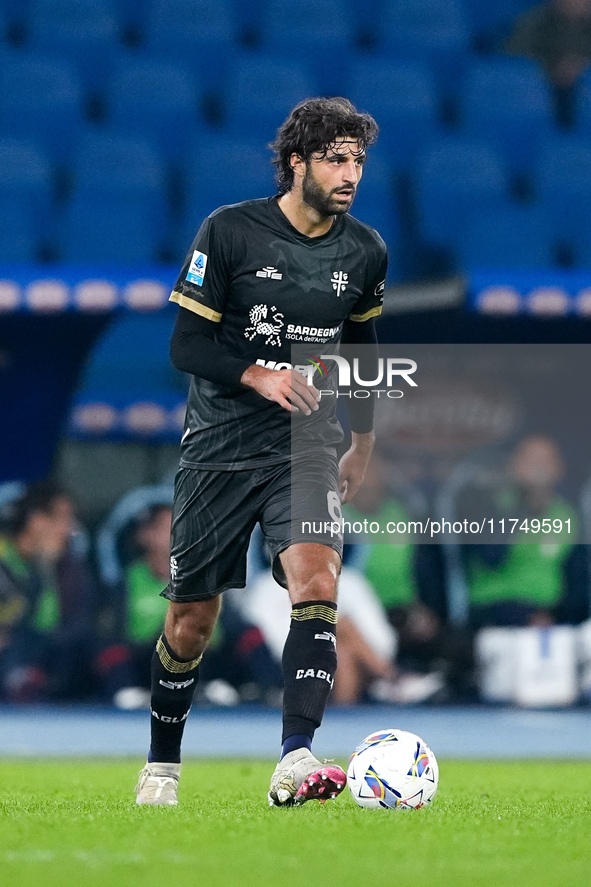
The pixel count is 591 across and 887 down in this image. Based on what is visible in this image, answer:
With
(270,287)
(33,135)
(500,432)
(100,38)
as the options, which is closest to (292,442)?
(270,287)

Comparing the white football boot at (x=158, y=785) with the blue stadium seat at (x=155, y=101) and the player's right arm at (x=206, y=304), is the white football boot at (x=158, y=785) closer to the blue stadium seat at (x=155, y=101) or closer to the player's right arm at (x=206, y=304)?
the player's right arm at (x=206, y=304)

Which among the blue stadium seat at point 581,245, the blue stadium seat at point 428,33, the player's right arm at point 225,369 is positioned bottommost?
the player's right arm at point 225,369

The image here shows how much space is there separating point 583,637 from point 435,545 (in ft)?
4.17

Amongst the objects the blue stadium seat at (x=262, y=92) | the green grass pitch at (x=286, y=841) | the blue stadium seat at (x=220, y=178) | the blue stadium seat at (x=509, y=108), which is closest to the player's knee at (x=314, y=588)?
the green grass pitch at (x=286, y=841)

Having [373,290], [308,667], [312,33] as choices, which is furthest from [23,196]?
[308,667]

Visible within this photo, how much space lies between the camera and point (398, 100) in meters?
13.5

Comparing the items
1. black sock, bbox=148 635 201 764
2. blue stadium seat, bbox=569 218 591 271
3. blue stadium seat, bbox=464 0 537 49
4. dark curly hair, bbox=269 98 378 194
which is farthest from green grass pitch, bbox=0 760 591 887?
blue stadium seat, bbox=464 0 537 49

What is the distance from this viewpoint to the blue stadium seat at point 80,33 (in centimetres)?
1376

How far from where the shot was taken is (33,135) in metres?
12.6

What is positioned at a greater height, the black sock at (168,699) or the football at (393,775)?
the black sock at (168,699)

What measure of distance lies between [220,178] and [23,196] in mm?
1634

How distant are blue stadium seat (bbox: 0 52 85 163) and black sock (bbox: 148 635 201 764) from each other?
8447 millimetres

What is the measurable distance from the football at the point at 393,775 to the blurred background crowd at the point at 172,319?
5051mm

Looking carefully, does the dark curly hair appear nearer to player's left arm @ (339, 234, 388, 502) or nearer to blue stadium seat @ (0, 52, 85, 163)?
player's left arm @ (339, 234, 388, 502)
